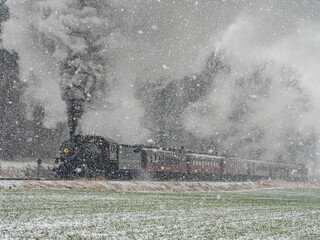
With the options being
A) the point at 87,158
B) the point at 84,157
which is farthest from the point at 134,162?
the point at 84,157

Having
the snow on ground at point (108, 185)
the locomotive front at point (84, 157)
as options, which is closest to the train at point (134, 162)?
the locomotive front at point (84, 157)

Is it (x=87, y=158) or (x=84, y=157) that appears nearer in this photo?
(x=84, y=157)

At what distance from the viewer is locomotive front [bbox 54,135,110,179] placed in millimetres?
25281

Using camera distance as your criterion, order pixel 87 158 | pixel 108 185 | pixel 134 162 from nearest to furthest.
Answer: pixel 108 185
pixel 87 158
pixel 134 162

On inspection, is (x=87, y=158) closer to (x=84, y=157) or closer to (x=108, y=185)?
(x=84, y=157)

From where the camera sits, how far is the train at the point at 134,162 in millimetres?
25391

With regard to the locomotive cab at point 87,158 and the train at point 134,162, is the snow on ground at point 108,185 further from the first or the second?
the train at point 134,162

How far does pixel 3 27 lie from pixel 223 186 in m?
31.5

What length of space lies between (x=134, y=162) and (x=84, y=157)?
4.48 meters

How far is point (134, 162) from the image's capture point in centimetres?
2855

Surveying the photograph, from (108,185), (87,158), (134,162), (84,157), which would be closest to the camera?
(108,185)

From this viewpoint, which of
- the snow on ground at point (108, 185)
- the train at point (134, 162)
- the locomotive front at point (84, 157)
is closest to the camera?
the snow on ground at point (108, 185)

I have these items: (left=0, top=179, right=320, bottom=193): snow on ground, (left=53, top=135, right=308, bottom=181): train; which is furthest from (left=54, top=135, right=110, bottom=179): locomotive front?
(left=0, top=179, right=320, bottom=193): snow on ground

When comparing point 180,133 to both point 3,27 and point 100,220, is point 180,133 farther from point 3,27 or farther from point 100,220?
point 100,220
